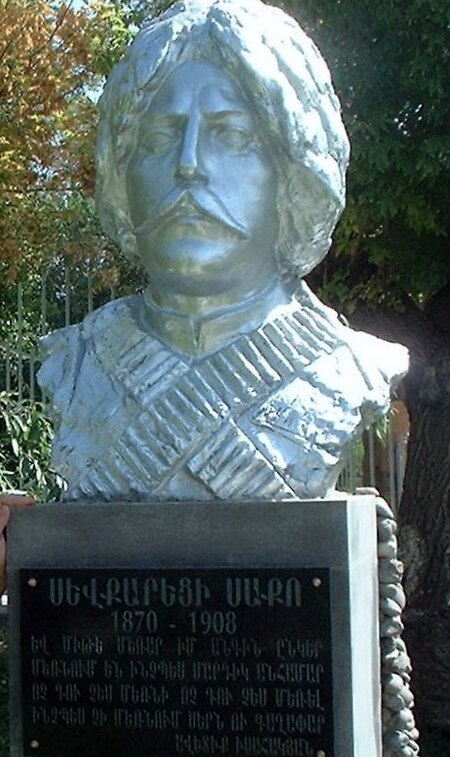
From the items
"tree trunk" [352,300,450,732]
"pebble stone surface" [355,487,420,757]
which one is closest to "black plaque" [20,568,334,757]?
"pebble stone surface" [355,487,420,757]

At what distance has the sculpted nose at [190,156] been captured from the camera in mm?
2797

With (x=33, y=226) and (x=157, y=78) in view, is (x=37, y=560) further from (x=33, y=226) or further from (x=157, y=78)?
(x=33, y=226)

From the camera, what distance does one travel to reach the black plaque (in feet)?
8.43

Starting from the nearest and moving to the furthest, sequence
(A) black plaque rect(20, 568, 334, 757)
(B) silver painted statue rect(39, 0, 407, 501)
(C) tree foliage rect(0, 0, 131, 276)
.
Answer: (A) black plaque rect(20, 568, 334, 757)
(B) silver painted statue rect(39, 0, 407, 501)
(C) tree foliage rect(0, 0, 131, 276)

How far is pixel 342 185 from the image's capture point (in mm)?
3008

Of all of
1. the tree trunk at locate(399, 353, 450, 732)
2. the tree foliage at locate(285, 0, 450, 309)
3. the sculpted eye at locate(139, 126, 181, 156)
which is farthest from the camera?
the tree trunk at locate(399, 353, 450, 732)

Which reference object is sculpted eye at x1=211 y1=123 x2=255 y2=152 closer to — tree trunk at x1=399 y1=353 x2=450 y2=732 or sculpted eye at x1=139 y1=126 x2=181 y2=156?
sculpted eye at x1=139 y1=126 x2=181 y2=156

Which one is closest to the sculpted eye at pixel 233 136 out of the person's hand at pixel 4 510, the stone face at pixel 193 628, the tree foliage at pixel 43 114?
the stone face at pixel 193 628

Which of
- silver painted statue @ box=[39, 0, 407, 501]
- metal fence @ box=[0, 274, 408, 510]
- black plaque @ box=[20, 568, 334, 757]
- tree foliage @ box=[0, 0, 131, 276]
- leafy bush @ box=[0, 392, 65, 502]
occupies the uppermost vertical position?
tree foliage @ box=[0, 0, 131, 276]

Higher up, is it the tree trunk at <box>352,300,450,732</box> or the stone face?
the tree trunk at <box>352,300,450,732</box>

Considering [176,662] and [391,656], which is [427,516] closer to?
[391,656]

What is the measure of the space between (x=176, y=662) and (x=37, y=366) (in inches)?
187

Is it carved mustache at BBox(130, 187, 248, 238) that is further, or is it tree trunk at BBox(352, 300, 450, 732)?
tree trunk at BBox(352, 300, 450, 732)

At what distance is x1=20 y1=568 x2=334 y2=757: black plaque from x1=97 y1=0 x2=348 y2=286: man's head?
0.90 m
